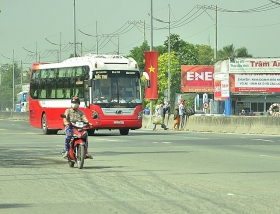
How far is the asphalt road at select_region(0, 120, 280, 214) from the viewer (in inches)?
443

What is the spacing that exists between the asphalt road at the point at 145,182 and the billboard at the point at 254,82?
56.3 m

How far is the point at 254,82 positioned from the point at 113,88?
46.6 meters

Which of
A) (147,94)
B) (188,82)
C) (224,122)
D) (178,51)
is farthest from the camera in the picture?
(178,51)

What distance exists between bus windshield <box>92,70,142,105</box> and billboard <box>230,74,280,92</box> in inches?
1762

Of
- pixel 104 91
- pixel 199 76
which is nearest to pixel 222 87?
pixel 199 76

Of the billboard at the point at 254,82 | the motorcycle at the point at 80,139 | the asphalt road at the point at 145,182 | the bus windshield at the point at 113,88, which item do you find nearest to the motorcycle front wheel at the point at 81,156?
the motorcycle at the point at 80,139

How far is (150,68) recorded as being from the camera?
54.0 m

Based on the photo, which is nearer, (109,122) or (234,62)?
(109,122)

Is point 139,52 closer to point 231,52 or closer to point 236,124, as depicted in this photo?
point 231,52

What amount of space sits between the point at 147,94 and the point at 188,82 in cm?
4836

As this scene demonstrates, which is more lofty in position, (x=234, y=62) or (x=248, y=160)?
(x=234, y=62)

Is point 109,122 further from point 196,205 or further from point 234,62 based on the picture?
point 234,62

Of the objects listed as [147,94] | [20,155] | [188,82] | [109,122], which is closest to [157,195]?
[20,155]

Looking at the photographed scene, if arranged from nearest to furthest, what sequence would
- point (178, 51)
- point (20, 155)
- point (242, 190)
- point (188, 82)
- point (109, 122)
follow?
point (242, 190) → point (20, 155) → point (109, 122) → point (188, 82) → point (178, 51)
